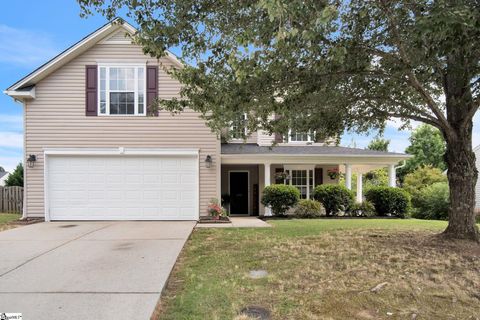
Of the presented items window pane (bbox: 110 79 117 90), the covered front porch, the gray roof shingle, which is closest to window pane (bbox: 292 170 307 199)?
the covered front porch

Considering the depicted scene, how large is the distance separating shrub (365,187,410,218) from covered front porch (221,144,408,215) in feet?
3.78

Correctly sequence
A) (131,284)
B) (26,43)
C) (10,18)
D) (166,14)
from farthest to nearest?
1. (26,43)
2. (10,18)
3. (166,14)
4. (131,284)

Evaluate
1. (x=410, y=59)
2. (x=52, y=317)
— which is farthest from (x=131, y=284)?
(x=410, y=59)

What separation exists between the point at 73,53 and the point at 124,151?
3.52m

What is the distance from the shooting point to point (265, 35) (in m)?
4.51

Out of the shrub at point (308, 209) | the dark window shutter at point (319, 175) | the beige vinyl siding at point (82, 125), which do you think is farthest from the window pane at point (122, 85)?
the dark window shutter at point (319, 175)

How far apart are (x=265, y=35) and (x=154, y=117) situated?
27.3ft

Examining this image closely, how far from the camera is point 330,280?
5043 millimetres

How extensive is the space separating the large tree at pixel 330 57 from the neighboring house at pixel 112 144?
15.2 feet

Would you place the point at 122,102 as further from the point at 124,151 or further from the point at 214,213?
the point at 214,213

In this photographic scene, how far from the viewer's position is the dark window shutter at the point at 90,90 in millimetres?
12078

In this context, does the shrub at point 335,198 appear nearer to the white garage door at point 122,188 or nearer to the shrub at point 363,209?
the shrub at point 363,209

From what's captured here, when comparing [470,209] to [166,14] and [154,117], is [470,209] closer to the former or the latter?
[166,14]

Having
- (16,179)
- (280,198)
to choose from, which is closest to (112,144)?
(280,198)
